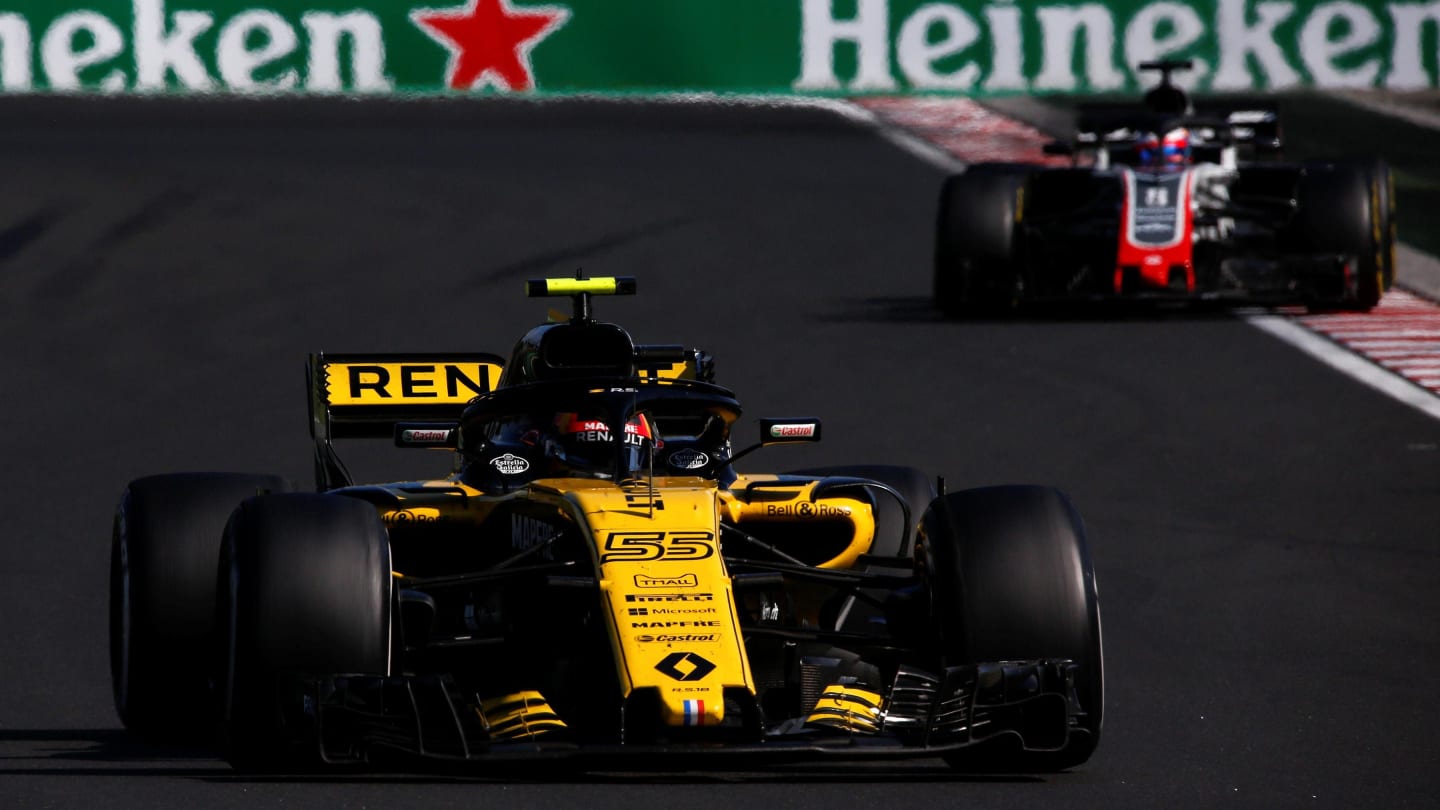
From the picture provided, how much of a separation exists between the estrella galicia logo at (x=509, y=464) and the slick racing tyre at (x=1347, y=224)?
1187cm

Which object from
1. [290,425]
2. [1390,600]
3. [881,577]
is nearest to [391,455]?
[290,425]

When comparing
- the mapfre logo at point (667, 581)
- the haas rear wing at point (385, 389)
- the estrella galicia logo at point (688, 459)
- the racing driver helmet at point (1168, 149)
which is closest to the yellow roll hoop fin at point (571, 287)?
the haas rear wing at point (385, 389)

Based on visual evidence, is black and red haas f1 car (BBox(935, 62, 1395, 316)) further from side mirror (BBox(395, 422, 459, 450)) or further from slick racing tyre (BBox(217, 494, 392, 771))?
slick racing tyre (BBox(217, 494, 392, 771))

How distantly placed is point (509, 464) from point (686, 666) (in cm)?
191

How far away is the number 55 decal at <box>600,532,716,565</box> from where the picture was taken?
8992mm

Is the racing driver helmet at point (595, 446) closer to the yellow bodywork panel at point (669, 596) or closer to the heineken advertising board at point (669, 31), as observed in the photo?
the yellow bodywork panel at point (669, 596)

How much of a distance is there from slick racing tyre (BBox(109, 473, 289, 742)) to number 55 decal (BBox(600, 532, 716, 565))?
1487mm

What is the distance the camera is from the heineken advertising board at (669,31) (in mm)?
31516

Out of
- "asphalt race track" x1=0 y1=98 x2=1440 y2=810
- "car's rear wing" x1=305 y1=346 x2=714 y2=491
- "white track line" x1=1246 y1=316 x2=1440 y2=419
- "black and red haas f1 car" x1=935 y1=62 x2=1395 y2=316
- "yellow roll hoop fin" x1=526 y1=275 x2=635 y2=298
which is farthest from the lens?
A: "black and red haas f1 car" x1=935 y1=62 x2=1395 y2=316

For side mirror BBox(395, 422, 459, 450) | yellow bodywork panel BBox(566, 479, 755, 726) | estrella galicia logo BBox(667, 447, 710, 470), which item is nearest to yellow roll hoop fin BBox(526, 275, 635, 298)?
side mirror BBox(395, 422, 459, 450)

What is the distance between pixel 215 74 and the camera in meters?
31.8

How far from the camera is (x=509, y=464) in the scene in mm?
10281

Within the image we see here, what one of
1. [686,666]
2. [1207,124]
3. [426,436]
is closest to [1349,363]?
[1207,124]

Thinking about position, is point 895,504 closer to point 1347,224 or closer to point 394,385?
point 394,385
